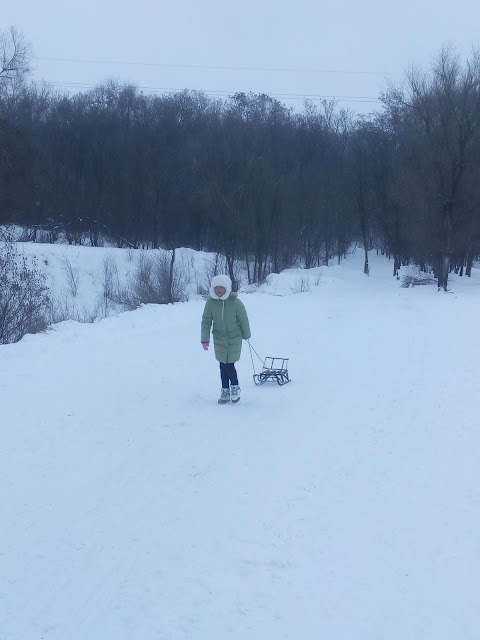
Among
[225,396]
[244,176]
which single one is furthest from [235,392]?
[244,176]

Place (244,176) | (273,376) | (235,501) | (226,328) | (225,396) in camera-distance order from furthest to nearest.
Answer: (244,176), (273,376), (226,328), (225,396), (235,501)

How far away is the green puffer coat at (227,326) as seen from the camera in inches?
375

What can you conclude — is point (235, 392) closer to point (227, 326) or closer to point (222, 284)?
point (227, 326)

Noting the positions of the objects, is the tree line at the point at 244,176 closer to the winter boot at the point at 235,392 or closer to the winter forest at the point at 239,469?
the winter forest at the point at 239,469

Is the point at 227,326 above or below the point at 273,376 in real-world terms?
above

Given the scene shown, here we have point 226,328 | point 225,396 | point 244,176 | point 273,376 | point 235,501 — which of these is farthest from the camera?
point 244,176

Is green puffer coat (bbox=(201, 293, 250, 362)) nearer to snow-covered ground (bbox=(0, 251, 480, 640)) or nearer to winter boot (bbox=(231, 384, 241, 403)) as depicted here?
winter boot (bbox=(231, 384, 241, 403))

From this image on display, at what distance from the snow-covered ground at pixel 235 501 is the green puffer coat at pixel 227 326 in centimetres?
78

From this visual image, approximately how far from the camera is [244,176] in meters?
42.2

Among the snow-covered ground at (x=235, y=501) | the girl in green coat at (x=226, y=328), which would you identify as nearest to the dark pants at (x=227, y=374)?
the girl in green coat at (x=226, y=328)

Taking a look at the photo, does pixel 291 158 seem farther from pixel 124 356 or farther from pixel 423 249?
pixel 124 356

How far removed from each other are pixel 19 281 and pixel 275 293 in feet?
38.2

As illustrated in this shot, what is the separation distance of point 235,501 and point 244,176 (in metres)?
37.8

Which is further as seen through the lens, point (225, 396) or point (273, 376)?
point (273, 376)
